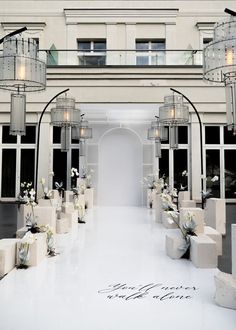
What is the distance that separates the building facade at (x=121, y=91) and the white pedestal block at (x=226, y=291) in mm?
11444

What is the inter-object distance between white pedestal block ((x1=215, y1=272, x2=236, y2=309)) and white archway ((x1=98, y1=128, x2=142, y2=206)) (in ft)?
40.5

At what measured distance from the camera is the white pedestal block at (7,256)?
4695mm

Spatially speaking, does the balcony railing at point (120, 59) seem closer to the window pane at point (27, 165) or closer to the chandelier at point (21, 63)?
the window pane at point (27, 165)

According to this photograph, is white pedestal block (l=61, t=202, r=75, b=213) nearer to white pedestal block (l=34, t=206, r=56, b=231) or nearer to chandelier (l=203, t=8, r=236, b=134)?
white pedestal block (l=34, t=206, r=56, b=231)

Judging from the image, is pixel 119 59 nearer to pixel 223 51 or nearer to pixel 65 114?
pixel 65 114

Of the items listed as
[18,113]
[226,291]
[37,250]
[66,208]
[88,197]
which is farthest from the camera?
[88,197]

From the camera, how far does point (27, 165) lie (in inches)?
643

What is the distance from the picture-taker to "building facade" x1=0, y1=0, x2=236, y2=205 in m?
14.6

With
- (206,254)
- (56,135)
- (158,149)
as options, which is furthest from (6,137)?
(206,254)

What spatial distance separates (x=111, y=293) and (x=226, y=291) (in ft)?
Result: 3.99

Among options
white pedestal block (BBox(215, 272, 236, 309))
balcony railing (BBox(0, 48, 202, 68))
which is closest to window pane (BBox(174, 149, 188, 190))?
balcony railing (BBox(0, 48, 202, 68))

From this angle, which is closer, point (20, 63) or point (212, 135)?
point (20, 63)

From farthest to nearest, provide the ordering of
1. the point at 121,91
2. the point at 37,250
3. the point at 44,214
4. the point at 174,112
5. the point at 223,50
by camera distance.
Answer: the point at 121,91 → the point at 174,112 → the point at 44,214 → the point at 37,250 → the point at 223,50

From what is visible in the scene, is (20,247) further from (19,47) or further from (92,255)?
(19,47)
